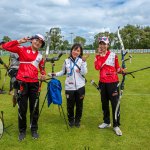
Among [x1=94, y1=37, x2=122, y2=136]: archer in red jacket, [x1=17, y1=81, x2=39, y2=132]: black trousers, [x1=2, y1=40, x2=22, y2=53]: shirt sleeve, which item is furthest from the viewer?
[x1=94, y1=37, x2=122, y2=136]: archer in red jacket

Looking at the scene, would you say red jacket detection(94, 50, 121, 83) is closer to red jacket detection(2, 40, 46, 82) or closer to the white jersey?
the white jersey

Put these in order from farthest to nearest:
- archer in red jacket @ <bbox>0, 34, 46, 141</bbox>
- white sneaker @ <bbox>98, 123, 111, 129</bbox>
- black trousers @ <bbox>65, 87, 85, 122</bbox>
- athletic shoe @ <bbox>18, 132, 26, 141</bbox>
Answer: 1. white sneaker @ <bbox>98, 123, 111, 129</bbox>
2. black trousers @ <bbox>65, 87, 85, 122</bbox>
3. athletic shoe @ <bbox>18, 132, 26, 141</bbox>
4. archer in red jacket @ <bbox>0, 34, 46, 141</bbox>

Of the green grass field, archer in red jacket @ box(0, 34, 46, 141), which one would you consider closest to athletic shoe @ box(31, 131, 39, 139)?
the green grass field

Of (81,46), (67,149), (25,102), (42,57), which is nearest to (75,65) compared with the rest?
(81,46)

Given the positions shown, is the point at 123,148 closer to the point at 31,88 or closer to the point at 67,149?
the point at 67,149

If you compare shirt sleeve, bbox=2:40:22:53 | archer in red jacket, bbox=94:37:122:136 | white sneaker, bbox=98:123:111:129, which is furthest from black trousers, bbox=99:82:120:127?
shirt sleeve, bbox=2:40:22:53

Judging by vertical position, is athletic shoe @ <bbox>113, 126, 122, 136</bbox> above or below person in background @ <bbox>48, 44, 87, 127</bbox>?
below

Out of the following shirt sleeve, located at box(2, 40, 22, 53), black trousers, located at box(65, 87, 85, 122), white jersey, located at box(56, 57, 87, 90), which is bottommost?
black trousers, located at box(65, 87, 85, 122)

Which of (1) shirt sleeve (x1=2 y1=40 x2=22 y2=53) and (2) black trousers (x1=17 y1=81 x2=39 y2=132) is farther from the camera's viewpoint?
(2) black trousers (x1=17 y1=81 x2=39 y2=132)

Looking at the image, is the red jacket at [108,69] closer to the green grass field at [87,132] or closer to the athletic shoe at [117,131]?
the athletic shoe at [117,131]

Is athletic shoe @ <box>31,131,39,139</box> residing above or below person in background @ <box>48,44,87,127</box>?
below

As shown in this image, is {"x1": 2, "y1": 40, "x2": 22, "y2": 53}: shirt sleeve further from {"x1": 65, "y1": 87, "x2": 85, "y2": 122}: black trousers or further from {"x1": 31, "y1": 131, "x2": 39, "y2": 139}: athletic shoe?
{"x1": 31, "y1": 131, "x2": 39, "y2": 139}: athletic shoe

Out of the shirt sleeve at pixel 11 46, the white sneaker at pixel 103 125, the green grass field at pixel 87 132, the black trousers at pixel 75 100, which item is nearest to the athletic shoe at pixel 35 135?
the green grass field at pixel 87 132

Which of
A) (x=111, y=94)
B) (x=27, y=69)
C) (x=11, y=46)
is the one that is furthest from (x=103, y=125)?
→ (x=11, y=46)
